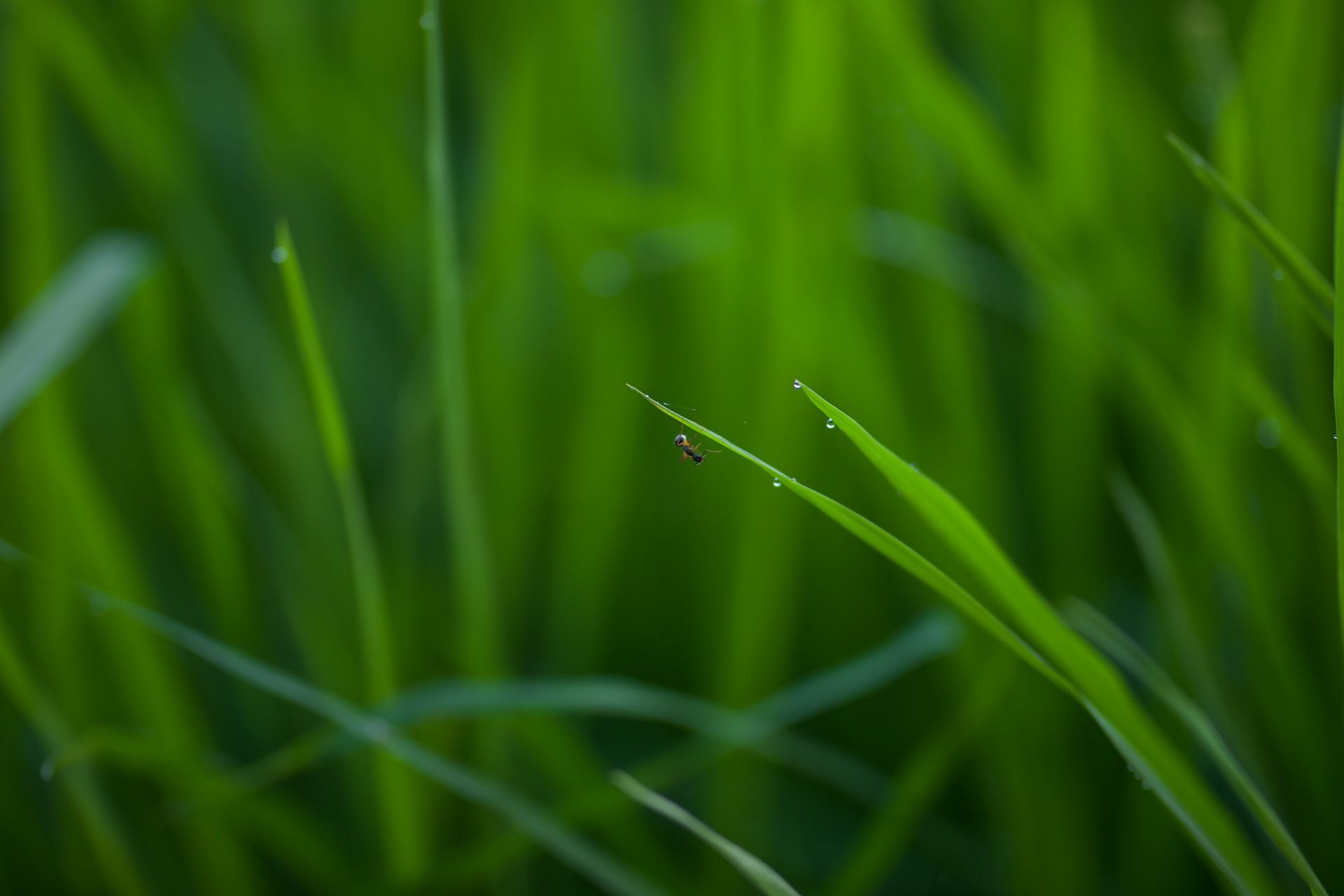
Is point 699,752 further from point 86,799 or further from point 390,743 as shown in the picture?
point 86,799

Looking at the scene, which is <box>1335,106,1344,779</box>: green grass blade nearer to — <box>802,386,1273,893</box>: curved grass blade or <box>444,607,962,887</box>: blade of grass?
<box>802,386,1273,893</box>: curved grass blade

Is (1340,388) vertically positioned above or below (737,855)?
above

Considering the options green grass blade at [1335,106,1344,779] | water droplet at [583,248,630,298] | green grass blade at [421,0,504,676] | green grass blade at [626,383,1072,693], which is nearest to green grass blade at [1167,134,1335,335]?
green grass blade at [1335,106,1344,779]

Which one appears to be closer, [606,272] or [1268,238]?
[1268,238]

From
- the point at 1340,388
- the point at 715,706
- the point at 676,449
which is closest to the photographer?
the point at 1340,388

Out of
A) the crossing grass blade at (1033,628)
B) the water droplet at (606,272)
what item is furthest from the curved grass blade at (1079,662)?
the water droplet at (606,272)

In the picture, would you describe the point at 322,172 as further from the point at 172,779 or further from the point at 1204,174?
the point at 1204,174

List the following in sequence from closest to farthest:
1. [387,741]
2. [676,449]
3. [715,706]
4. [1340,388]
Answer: [1340,388] → [387,741] → [715,706] → [676,449]

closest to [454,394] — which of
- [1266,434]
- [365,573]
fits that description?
[365,573]
